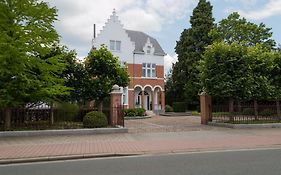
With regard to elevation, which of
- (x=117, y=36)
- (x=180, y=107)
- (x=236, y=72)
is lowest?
(x=180, y=107)

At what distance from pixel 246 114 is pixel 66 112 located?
1204cm

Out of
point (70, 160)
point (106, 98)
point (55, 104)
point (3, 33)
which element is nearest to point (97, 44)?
point (106, 98)

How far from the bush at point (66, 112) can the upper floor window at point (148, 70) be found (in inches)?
1015

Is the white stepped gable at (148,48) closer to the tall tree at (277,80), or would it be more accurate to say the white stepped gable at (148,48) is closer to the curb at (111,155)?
the tall tree at (277,80)

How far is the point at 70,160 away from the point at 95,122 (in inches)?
321

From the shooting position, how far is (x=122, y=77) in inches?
1016

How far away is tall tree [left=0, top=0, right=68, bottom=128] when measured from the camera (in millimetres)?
17312

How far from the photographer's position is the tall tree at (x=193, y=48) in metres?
44.4

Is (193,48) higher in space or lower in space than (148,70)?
higher

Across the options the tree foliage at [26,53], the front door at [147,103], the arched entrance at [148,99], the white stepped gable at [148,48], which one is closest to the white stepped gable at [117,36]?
the white stepped gable at [148,48]

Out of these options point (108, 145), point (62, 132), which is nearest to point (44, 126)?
point (62, 132)

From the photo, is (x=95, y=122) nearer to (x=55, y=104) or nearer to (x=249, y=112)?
(x=55, y=104)

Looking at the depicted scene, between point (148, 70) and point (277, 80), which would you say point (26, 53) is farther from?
point (148, 70)

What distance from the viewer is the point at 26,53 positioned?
1798 centimetres
